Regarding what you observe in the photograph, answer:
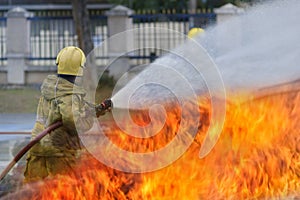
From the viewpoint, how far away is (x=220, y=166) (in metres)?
5.15

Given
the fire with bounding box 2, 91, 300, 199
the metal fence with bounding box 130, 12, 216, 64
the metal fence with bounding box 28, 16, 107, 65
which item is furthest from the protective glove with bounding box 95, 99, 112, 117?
the metal fence with bounding box 28, 16, 107, 65

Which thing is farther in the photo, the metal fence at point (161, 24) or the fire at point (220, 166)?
the metal fence at point (161, 24)

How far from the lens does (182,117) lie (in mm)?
5160

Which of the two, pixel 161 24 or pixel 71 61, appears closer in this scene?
pixel 71 61

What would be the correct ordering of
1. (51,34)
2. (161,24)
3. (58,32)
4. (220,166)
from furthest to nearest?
(58,32) → (51,34) → (161,24) → (220,166)

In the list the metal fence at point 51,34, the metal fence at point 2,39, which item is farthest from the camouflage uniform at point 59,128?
the metal fence at point 2,39

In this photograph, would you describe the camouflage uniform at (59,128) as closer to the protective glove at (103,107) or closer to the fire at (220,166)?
the protective glove at (103,107)

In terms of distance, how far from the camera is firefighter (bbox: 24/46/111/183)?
18.0ft

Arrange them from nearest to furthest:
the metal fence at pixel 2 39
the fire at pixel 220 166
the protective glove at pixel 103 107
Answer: the fire at pixel 220 166, the protective glove at pixel 103 107, the metal fence at pixel 2 39

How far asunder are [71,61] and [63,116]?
40 cm

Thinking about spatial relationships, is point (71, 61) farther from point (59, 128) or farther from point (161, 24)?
point (161, 24)

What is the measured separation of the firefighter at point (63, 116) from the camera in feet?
18.0

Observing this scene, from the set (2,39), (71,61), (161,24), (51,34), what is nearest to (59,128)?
(71,61)

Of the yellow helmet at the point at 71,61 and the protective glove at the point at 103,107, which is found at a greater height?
the yellow helmet at the point at 71,61
